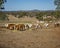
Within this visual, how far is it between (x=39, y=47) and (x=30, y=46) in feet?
1.70

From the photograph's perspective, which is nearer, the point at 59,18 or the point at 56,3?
the point at 56,3

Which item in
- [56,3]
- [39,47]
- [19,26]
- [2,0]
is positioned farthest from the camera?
[56,3]

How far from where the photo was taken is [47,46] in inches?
428

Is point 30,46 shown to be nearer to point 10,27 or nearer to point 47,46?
point 47,46

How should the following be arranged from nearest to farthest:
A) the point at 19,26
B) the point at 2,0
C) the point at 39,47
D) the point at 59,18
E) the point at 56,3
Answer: the point at 39,47 < the point at 19,26 < the point at 2,0 < the point at 56,3 < the point at 59,18

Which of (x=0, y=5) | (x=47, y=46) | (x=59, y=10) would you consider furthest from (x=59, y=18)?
(x=47, y=46)

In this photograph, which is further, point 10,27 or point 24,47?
point 10,27

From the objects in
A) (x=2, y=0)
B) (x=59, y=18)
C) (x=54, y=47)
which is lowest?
(x=59, y=18)

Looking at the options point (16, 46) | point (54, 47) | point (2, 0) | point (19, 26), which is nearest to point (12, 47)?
point (16, 46)

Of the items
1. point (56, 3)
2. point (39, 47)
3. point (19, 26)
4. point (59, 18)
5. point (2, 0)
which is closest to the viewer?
point (39, 47)

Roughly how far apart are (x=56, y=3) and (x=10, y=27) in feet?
49.5

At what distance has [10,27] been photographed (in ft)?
68.9

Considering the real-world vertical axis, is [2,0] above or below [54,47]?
above

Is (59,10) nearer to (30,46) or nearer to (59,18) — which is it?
(59,18)
